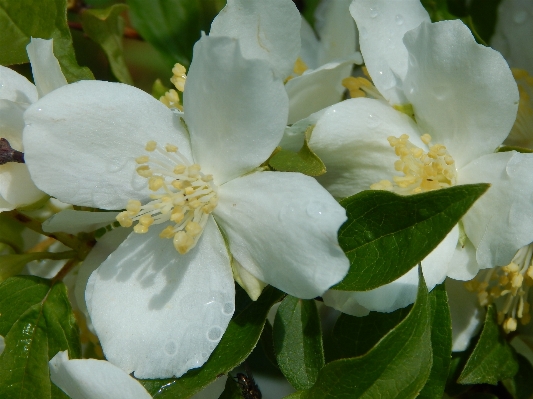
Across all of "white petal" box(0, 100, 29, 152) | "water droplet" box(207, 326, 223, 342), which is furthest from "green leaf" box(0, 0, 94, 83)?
"water droplet" box(207, 326, 223, 342)

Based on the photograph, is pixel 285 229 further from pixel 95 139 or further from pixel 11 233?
pixel 11 233

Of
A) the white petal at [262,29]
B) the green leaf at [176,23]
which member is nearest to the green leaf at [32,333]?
the white petal at [262,29]

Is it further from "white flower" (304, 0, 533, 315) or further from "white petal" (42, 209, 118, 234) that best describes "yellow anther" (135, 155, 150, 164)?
"white flower" (304, 0, 533, 315)

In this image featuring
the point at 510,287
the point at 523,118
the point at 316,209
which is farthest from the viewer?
the point at 523,118

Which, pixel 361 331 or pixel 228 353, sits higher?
pixel 228 353

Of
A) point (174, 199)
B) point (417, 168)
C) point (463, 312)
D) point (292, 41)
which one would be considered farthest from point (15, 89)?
point (463, 312)

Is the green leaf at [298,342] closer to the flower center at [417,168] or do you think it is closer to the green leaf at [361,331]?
the green leaf at [361,331]
